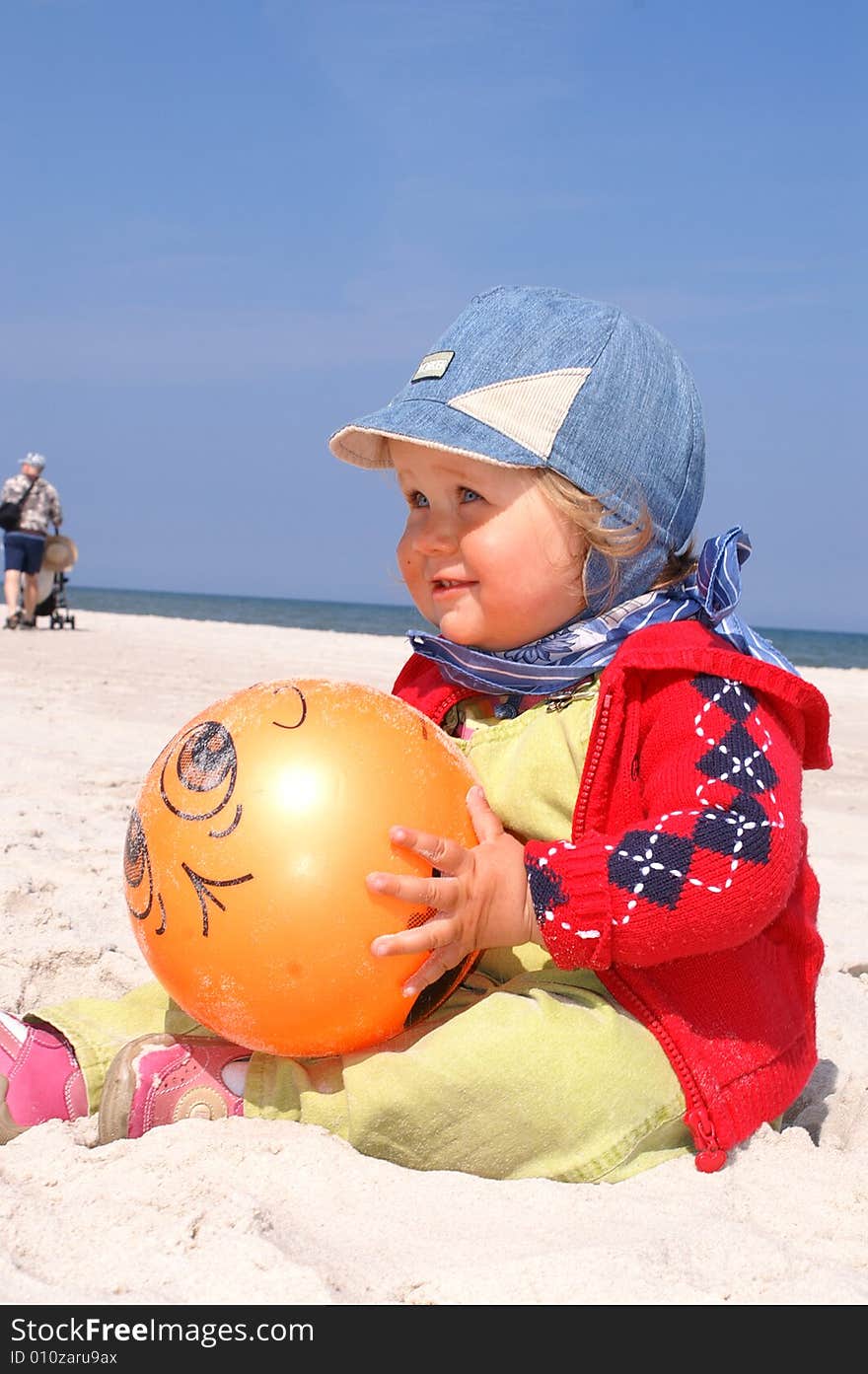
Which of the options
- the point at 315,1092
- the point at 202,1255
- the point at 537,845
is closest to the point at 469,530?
the point at 537,845

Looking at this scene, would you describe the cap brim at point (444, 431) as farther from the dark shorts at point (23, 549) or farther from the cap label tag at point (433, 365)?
the dark shorts at point (23, 549)

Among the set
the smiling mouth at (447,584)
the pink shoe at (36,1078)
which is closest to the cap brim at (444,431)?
the smiling mouth at (447,584)

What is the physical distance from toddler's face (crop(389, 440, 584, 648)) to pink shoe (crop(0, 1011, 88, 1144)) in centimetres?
123

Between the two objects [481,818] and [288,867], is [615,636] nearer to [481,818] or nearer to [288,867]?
[481,818]

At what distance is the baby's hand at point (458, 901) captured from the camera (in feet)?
7.75

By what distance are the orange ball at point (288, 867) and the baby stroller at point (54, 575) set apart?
47.1ft

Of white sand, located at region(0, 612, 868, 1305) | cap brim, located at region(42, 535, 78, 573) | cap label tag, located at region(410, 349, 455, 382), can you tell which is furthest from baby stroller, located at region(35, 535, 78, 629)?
cap label tag, located at region(410, 349, 455, 382)

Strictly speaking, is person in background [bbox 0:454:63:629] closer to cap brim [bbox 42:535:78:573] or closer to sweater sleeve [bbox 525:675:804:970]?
cap brim [bbox 42:535:78:573]

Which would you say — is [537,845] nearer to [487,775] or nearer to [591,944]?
[591,944]

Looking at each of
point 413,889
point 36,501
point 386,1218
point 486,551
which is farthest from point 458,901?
point 36,501

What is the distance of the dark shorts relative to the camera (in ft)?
51.2

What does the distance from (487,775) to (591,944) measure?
24.4 inches

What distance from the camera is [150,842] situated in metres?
2.51
